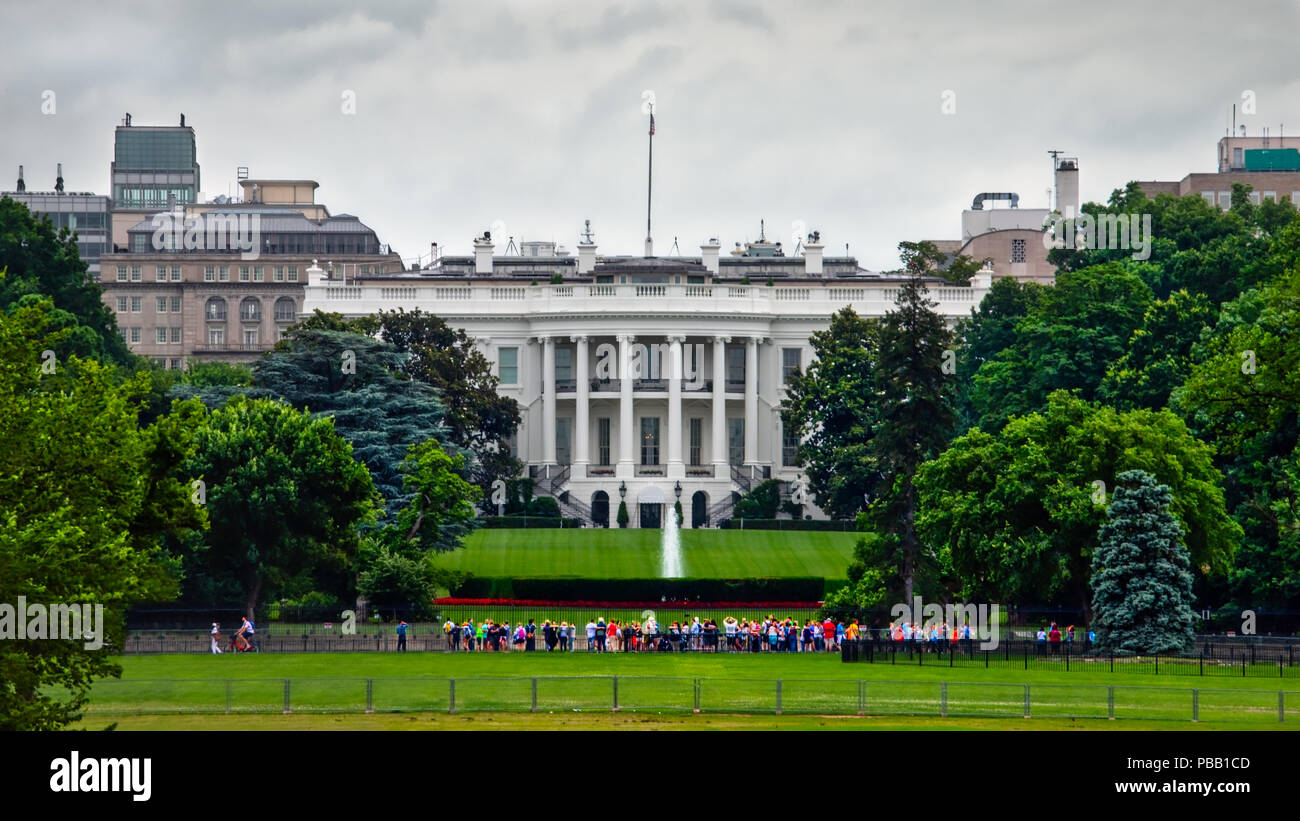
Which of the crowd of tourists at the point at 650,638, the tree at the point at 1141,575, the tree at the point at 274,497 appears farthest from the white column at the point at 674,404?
the tree at the point at 1141,575

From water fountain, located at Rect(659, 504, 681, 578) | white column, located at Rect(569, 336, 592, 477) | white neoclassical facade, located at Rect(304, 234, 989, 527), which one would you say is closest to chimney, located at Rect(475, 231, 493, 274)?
white neoclassical facade, located at Rect(304, 234, 989, 527)

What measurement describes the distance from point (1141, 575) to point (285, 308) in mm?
122509

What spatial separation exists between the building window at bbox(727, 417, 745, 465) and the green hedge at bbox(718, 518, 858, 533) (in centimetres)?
1272

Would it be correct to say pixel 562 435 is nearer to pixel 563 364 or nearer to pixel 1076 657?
pixel 563 364

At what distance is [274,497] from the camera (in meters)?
69.0

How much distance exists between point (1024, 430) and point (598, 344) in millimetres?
53109

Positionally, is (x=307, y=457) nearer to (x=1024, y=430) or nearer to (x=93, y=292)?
(x=1024, y=430)

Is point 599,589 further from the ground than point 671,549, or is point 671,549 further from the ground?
point 671,549

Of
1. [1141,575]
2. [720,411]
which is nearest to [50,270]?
[720,411]

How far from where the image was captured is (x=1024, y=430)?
2633 inches

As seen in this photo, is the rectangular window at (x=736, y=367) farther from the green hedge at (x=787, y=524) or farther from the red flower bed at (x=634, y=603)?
the red flower bed at (x=634, y=603)

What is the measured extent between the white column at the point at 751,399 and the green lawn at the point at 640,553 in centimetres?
1690

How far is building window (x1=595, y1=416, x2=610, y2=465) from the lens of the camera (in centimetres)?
11906
